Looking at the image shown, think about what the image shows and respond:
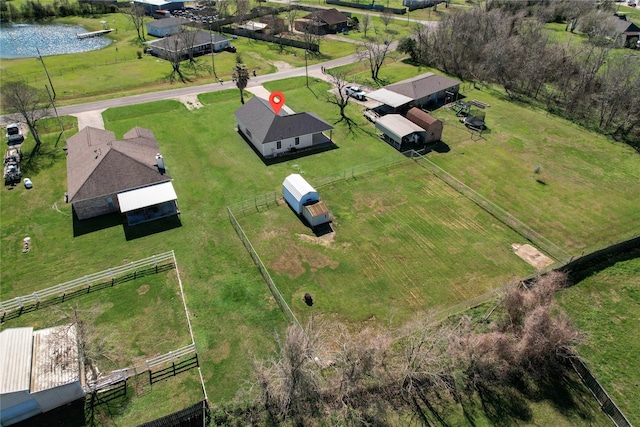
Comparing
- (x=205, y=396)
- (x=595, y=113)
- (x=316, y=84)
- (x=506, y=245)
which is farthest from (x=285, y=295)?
(x=595, y=113)

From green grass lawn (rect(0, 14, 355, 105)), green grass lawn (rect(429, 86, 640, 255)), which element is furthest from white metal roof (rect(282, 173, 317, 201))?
green grass lawn (rect(0, 14, 355, 105))

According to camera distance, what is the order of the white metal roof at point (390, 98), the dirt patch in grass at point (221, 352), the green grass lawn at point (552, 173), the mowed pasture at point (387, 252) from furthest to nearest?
the white metal roof at point (390, 98) → the green grass lawn at point (552, 173) → the mowed pasture at point (387, 252) → the dirt patch in grass at point (221, 352)

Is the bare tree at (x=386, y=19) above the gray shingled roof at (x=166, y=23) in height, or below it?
above

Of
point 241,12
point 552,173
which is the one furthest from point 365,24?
point 552,173

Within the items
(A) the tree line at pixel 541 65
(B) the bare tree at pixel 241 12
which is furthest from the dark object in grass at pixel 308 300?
(B) the bare tree at pixel 241 12

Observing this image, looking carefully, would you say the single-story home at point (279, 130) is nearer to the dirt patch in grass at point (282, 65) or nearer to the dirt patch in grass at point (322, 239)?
the dirt patch in grass at point (322, 239)

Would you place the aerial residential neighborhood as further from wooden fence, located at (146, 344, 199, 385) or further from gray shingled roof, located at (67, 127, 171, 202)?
gray shingled roof, located at (67, 127, 171, 202)
